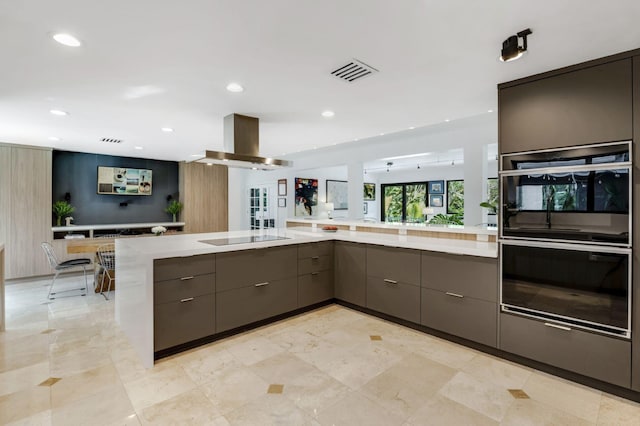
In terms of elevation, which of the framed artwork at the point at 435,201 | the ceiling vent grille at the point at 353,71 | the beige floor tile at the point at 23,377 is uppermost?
the ceiling vent grille at the point at 353,71

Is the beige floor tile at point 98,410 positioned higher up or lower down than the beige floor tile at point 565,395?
higher up

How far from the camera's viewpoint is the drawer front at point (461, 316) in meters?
2.67

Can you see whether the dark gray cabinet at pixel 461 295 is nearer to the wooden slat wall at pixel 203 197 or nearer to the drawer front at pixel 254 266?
the drawer front at pixel 254 266

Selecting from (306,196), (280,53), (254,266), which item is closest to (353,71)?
(280,53)

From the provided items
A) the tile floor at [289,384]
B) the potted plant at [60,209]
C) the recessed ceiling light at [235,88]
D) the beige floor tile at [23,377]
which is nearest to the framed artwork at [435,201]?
the tile floor at [289,384]

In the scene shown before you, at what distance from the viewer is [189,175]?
765 cm

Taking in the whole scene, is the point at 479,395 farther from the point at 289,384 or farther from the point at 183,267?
the point at 183,267

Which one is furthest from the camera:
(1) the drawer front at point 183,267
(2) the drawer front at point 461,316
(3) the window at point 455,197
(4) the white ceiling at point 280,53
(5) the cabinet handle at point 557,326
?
(3) the window at point 455,197

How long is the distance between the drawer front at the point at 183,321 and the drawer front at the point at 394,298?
167 centimetres

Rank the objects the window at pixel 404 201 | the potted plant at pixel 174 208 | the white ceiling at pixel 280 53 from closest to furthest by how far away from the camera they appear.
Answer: the white ceiling at pixel 280 53
the potted plant at pixel 174 208
the window at pixel 404 201

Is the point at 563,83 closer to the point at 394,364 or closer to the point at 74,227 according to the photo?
the point at 394,364

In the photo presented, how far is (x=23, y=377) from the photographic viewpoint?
2354 mm

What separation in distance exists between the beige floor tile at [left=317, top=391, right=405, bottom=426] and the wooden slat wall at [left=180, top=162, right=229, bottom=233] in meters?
6.65

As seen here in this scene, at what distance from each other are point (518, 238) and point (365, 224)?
81.3 inches
